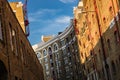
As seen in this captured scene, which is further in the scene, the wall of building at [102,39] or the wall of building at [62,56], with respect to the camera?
the wall of building at [62,56]

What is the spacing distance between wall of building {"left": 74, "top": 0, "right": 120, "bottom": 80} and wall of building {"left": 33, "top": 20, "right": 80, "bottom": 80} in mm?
23793

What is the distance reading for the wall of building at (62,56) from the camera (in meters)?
82.4

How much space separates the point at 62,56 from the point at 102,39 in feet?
164

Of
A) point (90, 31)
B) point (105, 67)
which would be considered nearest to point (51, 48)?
point (90, 31)

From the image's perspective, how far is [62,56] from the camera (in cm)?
9344

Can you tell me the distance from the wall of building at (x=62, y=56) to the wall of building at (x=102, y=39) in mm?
23793

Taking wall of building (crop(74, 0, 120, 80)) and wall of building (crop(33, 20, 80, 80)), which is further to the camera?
wall of building (crop(33, 20, 80, 80))

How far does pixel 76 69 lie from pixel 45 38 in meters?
31.5

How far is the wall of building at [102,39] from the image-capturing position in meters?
37.0

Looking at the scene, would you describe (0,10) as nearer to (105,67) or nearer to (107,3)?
(107,3)

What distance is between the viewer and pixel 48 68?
10150cm

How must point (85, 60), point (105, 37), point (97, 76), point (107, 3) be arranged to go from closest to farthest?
1. point (107, 3)
2. point (105, 37)
3. point (97, 76)
4. point (85, 60)

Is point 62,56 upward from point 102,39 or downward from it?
downward

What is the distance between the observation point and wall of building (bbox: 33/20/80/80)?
8240cm
